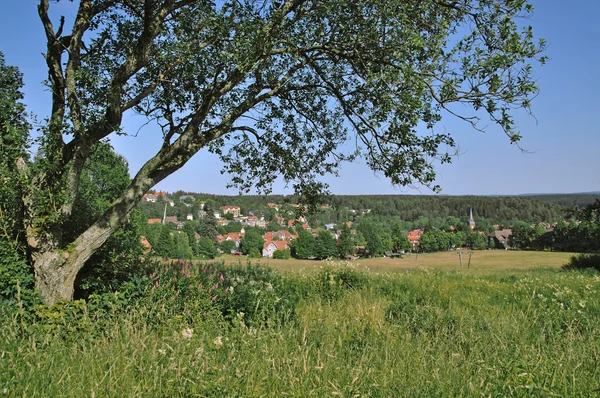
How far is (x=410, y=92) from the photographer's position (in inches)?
225

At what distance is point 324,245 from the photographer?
76.4 metres

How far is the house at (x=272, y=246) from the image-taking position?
237ft

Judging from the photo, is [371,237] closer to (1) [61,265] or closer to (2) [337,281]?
(2) [337,281]

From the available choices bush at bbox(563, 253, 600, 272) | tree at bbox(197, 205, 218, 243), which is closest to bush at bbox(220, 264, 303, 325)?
bush at bbox(563, 253, 600, 272)

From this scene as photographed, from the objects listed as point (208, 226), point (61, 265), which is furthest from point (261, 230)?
point (61, 265)

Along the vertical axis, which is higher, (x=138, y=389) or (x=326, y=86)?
(x=326, y=86)

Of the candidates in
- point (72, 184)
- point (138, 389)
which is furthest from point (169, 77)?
point (138, 389)

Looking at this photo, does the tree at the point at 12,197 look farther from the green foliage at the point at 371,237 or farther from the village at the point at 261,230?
the green foliage at the point at 371,237

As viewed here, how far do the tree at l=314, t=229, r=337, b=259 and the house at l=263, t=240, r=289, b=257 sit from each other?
592 cm

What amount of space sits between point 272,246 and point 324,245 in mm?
9740

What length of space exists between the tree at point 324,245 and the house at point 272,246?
592 centimetres

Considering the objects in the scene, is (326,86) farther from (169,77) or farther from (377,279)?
(377,279)

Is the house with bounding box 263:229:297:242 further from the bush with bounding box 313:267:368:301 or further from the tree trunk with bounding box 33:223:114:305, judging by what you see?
the tree trunk with bounding box 33:223:114:305

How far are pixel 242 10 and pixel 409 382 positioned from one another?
6.29m
